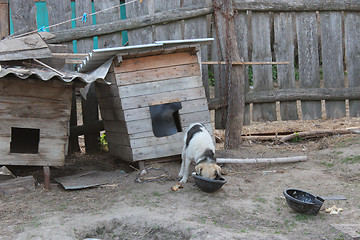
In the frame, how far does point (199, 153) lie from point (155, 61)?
Result: 69.6 inches

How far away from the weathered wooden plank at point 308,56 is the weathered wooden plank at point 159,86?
2494 mm

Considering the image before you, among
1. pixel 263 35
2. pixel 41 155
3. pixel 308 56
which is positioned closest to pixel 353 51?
pixel 308 56

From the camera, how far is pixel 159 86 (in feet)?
22.5

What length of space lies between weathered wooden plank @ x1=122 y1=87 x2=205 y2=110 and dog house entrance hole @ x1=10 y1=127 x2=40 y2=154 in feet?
5.90

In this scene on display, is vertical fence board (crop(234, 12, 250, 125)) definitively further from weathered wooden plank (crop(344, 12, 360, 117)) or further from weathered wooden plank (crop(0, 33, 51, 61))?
weathered wooden plank (crop(0, 33, 51, 61))

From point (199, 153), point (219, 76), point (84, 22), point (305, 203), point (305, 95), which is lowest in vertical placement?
point (305, 203)

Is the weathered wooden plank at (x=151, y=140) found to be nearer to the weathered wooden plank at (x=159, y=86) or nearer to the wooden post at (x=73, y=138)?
the weathered wooden plank at (x=159, y=86)

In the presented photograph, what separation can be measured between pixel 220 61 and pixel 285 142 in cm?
216

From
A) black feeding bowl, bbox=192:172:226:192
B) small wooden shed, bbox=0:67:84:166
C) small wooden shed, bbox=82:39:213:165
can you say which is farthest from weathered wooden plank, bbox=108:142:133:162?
black feeding bowl, bbox=192:172:226:192

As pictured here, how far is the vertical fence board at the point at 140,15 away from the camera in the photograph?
25.3ft

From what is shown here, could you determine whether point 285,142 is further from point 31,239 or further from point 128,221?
point 31,239

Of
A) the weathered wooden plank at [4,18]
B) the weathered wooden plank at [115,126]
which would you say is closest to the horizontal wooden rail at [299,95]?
the weathered wooden plank at [115,126]

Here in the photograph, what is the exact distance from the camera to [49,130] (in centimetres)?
611

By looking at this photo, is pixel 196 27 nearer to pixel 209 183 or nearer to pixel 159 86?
pixel 159 86
